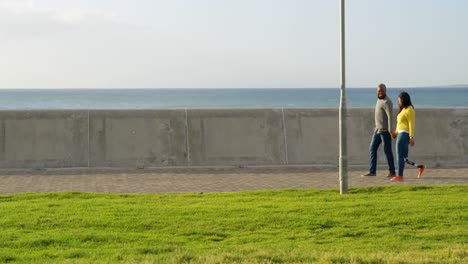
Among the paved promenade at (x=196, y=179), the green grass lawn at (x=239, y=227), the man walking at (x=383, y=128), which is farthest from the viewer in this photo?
the man walking at (x=383, y=128)

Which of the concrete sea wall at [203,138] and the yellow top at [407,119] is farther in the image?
the concrete sea wall at [203,138]

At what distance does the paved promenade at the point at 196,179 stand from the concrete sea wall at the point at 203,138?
0.39m

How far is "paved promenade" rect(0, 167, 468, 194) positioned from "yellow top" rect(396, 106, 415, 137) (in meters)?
0.94

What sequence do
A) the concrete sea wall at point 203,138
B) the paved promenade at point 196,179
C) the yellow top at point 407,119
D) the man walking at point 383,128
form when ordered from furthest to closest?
the concrete sea wall at point 203,138 → the man walking at point 383,128 → the yellow top at point 407,119 → the paved promenade at point 196,179

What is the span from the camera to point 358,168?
770 inches

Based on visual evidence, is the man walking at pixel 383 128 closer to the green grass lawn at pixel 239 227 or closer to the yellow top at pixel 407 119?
the yellow top at pixel 407 119

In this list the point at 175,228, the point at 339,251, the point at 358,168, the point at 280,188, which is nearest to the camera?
the point at 339,251

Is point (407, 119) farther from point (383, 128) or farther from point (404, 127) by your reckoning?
point (383, 128)

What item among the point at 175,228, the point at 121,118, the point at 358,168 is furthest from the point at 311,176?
the point at 175,228

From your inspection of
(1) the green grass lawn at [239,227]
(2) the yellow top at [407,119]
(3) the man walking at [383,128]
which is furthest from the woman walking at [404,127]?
(1) the green grass lawn at [239,227]

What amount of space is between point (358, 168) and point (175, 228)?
27.9 ft

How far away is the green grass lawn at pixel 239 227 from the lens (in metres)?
9.79

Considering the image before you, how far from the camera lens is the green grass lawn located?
9.79m

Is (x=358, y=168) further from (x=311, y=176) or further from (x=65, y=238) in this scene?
(x=65, y=238)
